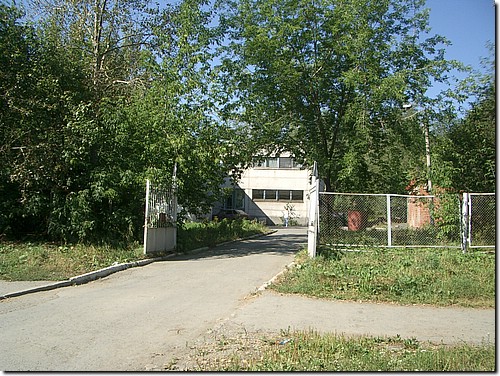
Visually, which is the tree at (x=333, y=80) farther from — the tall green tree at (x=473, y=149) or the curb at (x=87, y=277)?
the curb at (x=87, y=277)

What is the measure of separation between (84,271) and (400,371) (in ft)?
30.3

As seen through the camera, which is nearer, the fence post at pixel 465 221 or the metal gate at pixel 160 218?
the fence post at pixel 465 221

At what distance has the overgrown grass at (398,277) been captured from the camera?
9.75 meters

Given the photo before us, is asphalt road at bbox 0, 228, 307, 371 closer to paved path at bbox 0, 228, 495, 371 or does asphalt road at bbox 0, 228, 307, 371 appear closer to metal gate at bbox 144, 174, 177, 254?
paved path at bbox 0, 228, 495, 371

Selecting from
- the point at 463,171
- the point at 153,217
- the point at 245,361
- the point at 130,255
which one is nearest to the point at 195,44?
the point at 153,217

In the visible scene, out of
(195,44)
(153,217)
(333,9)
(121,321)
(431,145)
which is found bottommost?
(121,321)

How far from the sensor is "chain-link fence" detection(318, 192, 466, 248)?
571 inches

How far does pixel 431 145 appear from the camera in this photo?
19.7 m

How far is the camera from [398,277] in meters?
10.8

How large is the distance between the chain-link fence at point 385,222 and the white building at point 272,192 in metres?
34.9

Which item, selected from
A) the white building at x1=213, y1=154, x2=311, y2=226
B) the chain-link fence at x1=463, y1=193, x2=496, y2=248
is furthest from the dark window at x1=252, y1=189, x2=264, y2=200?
the chain-link fence at x1=463, y1=193, x2=496, y2=248

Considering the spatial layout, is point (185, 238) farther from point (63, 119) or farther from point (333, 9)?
point (333, 9)

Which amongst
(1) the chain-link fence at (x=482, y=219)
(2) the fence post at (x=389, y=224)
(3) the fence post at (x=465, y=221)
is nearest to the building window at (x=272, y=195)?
(1) the chain-link fence at (x=482, y=219)

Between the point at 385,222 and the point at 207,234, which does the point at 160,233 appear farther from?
the point at 385,222
